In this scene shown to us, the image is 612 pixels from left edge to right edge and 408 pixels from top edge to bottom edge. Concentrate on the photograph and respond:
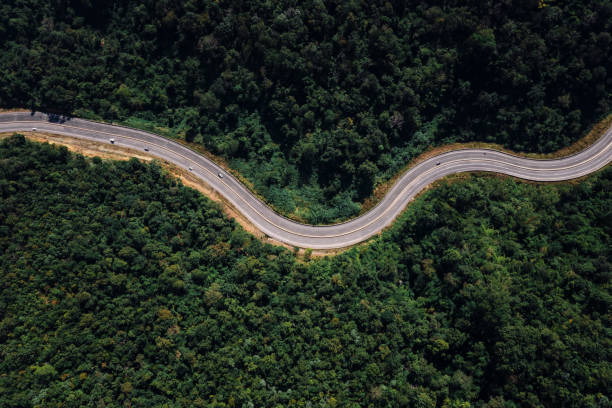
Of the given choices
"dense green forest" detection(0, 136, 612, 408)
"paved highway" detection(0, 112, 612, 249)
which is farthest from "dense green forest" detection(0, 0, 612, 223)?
"dense green forest" detection(0, 136, 612, 408)

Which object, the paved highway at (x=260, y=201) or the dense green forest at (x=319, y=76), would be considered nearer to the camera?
the dense green forest at (x=319, y=76)

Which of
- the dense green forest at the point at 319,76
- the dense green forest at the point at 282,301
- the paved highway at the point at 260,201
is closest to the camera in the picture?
the dense green forest at the point at 282,301

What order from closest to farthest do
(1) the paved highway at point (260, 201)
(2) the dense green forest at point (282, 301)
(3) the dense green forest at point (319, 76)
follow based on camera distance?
(2) the dense green forest at point (282, 301) < (3) the dense green forest at point (319, 76) < (1) the paved highway at point (260, 201)

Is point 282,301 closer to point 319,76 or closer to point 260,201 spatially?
point 260,201

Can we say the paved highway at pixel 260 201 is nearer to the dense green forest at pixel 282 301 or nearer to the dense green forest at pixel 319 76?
the dense green forest at pixel 319 76

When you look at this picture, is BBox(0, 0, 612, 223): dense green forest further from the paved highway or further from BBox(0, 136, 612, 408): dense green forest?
BBox(0, 136, 612, 408): dense green forest

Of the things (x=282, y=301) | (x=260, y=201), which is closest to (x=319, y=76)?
(x=260, y=201)

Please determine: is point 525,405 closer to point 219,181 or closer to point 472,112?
point 472,112

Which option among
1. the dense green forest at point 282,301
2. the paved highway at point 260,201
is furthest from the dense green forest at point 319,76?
the dense green forest at point 282,301
